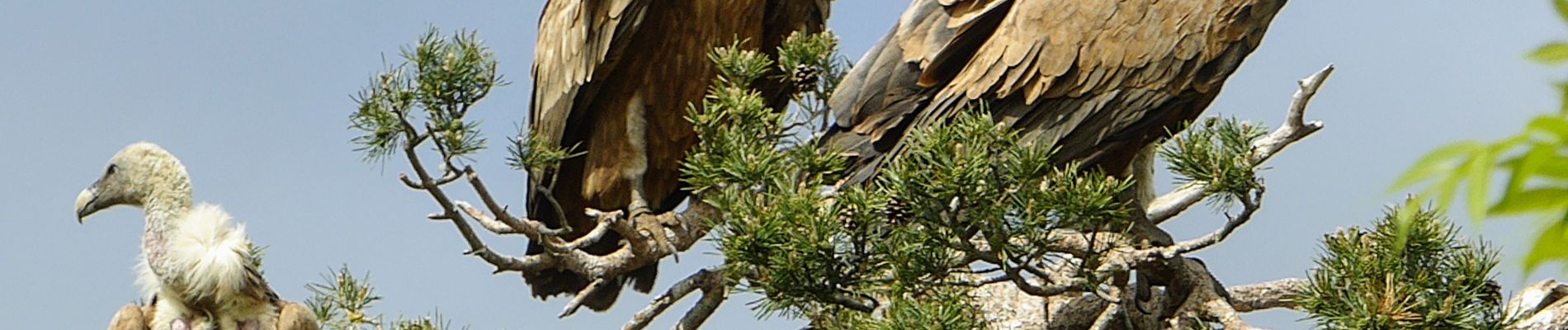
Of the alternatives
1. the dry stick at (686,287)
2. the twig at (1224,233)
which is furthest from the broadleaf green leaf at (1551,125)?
the dry stick at (686,287)

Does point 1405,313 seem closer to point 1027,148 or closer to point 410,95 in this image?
point 1027,148

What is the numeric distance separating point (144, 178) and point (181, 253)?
0.29 m

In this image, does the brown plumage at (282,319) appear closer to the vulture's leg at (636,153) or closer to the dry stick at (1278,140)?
the vulture's leg at (636,153)

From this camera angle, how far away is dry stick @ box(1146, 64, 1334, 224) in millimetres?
3564

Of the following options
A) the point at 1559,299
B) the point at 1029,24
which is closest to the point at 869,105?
the point at 1029,24

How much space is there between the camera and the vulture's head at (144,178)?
364 cm

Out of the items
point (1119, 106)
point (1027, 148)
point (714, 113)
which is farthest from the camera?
point (1119, 106)

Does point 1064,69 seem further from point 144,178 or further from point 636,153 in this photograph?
point 144,178

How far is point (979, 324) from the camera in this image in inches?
114

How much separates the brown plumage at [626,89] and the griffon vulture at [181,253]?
2.79 ft

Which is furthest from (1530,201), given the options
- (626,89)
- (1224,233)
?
(626,89)

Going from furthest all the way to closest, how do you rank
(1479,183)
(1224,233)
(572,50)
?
1. (572,50)
2. (1224,233)
3. (1479,183)

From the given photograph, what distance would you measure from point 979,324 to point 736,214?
457 millimetres

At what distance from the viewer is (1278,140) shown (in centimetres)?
388
